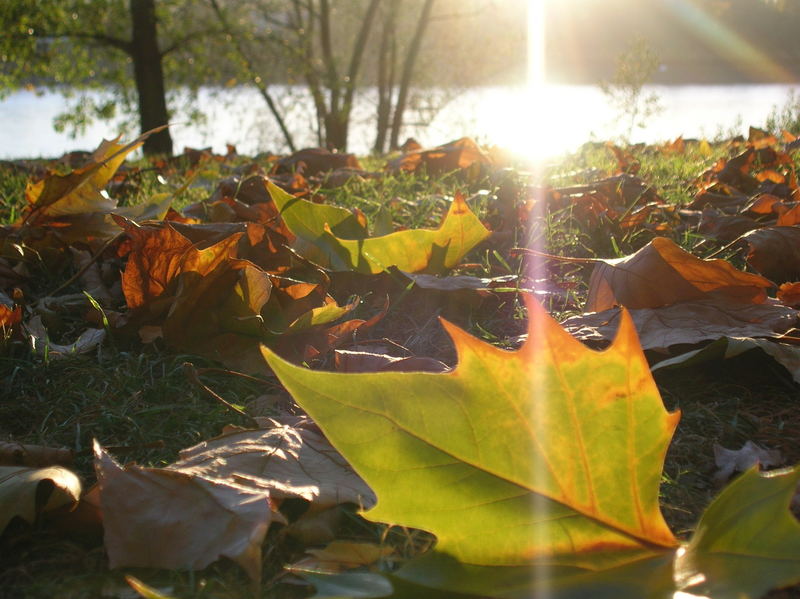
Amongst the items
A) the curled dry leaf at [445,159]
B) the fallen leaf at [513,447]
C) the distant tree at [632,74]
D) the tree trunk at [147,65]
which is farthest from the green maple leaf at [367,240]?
the tree trunk at [147,65]

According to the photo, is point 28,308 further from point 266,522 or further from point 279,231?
point 266,522

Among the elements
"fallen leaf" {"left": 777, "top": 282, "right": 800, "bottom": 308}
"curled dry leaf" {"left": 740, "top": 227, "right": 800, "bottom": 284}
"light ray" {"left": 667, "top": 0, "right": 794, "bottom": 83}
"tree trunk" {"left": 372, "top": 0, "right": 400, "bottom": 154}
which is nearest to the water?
"tree trunk" {"left": 372, "top": 0, "right": 400, "bottom": 154}

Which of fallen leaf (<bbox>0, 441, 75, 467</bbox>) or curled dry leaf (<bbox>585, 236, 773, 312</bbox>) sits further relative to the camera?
curled dry leaf (<bbox>585, 236, 773, 312</bbox>)

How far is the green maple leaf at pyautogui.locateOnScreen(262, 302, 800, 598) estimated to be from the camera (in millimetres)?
661

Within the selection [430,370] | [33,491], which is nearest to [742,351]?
[430,370]

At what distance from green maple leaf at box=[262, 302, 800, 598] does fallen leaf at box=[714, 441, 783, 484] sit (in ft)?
1.21

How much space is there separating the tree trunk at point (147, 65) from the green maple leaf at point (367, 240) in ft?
25.7

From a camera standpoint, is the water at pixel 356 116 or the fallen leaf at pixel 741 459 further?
the water at pixel 356 116

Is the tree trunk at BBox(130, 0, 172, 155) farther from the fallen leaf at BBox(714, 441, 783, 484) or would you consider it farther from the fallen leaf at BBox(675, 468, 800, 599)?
the fallen leaf at BBox(675, 468, 800, 599)

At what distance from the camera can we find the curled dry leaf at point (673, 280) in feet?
4.36

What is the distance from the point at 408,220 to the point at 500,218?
308mm

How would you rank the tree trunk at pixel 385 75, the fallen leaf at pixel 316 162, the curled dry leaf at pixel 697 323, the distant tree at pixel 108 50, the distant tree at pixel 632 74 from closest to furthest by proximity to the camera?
1. the curled dry leaf at pixel 697 323
2. the fallen leaf at pixel 316 162
3. the distant tree at pixel 632 74
4. the distant tree at pixel 108 50
5. the tree trunk at pixel 385 75

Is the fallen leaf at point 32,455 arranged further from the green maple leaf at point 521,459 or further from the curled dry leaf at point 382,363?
the green maple leaf at point 521,459

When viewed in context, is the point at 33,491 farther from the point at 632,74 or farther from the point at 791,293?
the point at 632,74
